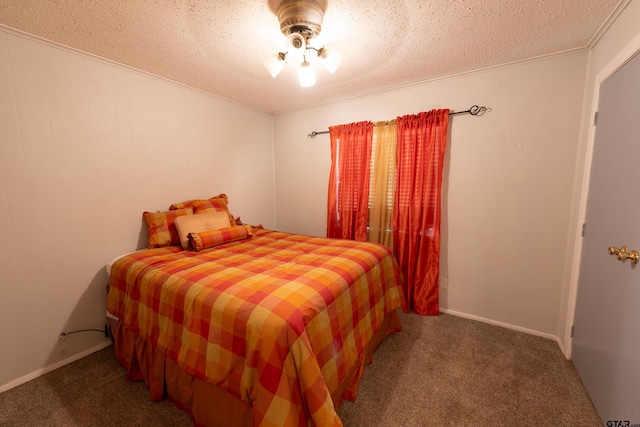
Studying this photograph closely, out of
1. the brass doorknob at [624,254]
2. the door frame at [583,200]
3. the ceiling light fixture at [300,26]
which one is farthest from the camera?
the door frame at [583,200]

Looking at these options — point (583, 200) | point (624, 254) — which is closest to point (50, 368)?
point (624, 254)

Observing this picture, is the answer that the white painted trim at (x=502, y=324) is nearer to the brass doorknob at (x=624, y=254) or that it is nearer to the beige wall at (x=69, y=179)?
the brass doorknob at (x=624, y=254)

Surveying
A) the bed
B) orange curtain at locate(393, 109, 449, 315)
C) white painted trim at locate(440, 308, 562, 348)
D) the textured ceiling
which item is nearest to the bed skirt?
the bed

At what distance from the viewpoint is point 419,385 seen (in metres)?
1.70

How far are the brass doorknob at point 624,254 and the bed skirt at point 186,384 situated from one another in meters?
1.46

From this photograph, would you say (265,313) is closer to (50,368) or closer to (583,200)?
(50,368)

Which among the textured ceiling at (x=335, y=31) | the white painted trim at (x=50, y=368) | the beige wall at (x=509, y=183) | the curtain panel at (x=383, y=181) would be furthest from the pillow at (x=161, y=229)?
the beige wall at (x=509, y=183)

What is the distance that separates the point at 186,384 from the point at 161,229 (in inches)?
51.5

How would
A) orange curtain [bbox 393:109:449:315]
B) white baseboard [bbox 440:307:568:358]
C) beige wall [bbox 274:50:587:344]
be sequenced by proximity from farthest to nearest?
orange curtain [bbox 393:109:449:315]
white baseboard [bbox 440:307:568:358]
beige wall [bbox 274:50:587:344]

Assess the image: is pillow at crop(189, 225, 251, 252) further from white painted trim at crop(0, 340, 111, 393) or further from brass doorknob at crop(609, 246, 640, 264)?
brass doorknob at crop(609, 246, 640, 264)

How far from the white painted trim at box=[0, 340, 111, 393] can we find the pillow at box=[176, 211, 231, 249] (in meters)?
1.05

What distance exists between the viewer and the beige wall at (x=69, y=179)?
1.70 meters

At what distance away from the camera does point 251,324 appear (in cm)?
114

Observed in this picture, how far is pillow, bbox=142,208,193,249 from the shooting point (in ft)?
7.25
